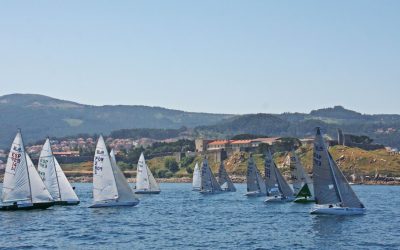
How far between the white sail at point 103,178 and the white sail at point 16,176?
30.5 feet

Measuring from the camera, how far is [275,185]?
104 m

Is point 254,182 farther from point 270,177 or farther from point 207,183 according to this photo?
point 270,177

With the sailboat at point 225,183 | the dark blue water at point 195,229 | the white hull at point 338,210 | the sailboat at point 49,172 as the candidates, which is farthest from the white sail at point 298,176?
the sailboat at point 225,183

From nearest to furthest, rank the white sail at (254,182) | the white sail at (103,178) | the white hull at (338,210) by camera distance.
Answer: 1. the white hull at (338,210)
2. the white sail at (103,178)
3. the white sail at (254,182)

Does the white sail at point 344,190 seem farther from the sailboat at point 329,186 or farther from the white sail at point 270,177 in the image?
the white sail at point 270,177

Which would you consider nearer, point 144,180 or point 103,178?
point 103,178

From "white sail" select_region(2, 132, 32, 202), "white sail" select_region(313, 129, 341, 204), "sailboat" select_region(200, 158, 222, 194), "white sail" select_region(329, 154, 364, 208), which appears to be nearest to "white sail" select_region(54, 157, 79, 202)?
"white sail" select_region(2, 132, 32, 202)

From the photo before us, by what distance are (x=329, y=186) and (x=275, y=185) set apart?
3551 centimetres

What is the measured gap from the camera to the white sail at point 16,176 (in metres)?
71.2

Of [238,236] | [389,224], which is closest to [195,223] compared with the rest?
[238,236]

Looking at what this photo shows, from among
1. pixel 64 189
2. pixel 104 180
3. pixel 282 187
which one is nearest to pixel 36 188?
pixel 104 180

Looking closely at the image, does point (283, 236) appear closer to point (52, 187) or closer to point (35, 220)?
point (35, 220)

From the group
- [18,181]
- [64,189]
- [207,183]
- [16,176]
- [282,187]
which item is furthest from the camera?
[207,183]

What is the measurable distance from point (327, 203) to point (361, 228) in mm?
8333
